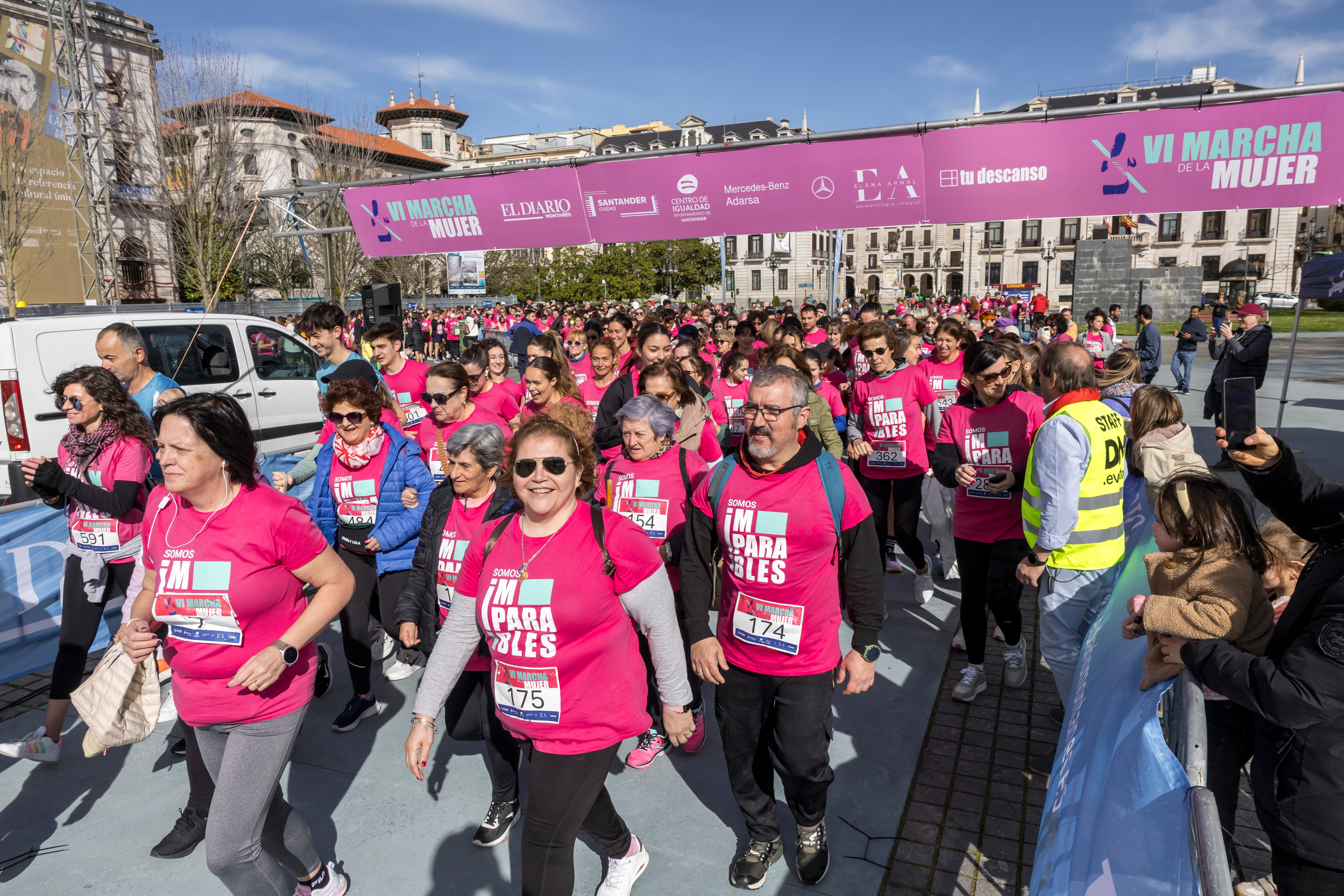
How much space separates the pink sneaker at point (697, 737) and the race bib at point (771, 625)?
3.93ft

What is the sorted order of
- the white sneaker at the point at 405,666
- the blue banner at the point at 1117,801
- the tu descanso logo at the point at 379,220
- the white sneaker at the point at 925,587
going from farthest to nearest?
the tu descanso logo at the point at 379,220 → the white sneaker at the point at 925,587 → the white sneaker at the point at 405,666 → the blue banner at the point at 1117,801

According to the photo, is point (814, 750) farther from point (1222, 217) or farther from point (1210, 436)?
point (1222, 217)

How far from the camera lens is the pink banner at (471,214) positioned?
9.37 metres

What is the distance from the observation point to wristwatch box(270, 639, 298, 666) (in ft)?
8.71

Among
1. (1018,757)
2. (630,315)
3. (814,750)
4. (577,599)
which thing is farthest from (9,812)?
(630,315)

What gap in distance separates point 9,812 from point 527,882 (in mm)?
2948

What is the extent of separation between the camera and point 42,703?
4895 mm

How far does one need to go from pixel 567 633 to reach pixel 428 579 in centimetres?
134

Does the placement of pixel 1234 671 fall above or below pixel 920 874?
above

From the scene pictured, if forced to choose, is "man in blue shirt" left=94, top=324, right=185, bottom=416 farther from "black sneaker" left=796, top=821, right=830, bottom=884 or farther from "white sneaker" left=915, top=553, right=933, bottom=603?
"white sneaker" left=915, top=553, right=933, bottom=603

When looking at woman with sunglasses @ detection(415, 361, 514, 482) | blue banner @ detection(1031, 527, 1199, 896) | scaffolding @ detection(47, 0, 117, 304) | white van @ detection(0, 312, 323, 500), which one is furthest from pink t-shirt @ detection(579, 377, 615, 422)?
scaffolding @ detection(47, 0, 117, 304)

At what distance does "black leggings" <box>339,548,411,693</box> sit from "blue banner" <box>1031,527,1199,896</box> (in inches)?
121

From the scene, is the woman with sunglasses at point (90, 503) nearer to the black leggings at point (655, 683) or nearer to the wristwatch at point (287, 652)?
the wristwatch at point (287, 652)

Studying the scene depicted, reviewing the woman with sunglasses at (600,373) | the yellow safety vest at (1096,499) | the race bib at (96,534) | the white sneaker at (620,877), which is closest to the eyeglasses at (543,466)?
the white sneaker at (620,877)
